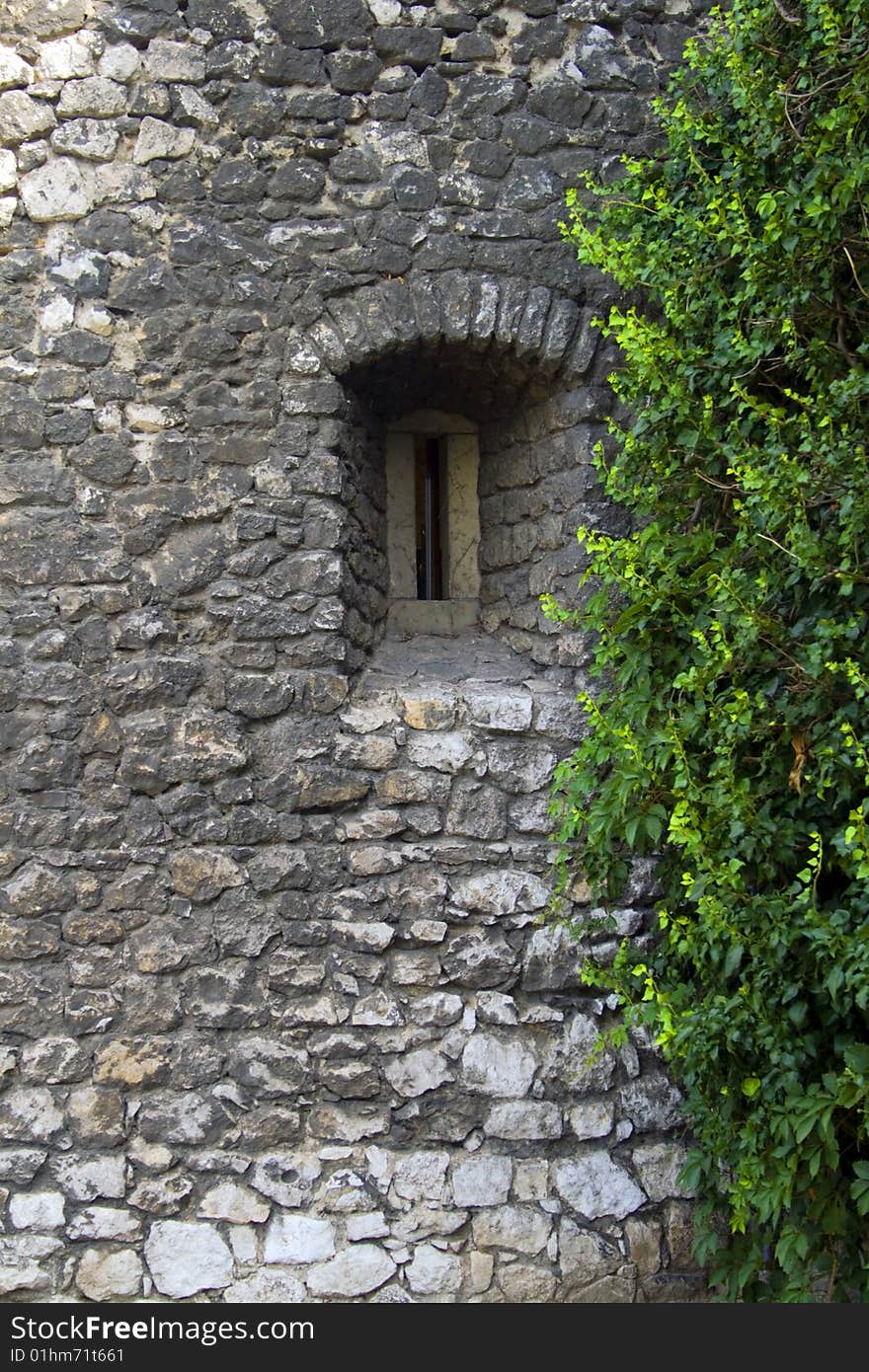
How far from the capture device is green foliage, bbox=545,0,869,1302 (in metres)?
2.91

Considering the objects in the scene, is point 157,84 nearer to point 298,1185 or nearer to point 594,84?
point 594,84

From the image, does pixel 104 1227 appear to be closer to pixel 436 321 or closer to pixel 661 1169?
pixel 661 1169

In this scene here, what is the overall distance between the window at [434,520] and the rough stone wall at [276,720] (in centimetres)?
42

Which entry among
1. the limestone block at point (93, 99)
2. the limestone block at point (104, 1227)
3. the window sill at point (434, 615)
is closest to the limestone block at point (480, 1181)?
the limestone block at point (104, 1227)

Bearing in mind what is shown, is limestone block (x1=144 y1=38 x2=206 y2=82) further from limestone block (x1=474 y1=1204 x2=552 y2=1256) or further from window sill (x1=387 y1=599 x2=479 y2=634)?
limestone block (x1=474 y1=1204 x2=552 y2=1256)

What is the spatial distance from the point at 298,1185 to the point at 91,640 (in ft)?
5.08

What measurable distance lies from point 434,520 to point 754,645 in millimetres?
1482

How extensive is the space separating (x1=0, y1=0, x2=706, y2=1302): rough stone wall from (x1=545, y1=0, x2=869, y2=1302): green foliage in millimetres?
295

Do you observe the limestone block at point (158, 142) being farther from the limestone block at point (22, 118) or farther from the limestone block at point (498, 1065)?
the limestone block at point (498, 1065)

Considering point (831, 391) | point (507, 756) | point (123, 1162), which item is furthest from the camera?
point (507, 756)

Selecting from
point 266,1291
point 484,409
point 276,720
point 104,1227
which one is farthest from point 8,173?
point 266,1291

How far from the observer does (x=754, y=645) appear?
9.96ft

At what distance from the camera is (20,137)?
3.65 metres

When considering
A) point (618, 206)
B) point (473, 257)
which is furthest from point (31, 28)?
Result: point (618, 206)
